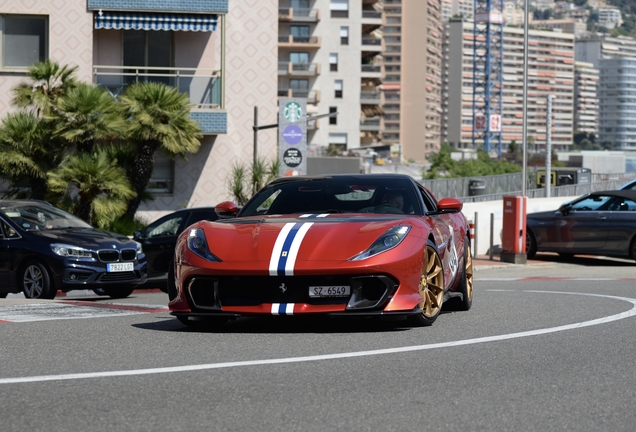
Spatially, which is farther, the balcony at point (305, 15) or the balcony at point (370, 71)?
the balcony at point (370, 71)

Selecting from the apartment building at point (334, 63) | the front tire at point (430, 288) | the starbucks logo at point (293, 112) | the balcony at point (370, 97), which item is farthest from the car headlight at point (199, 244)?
the balcony at point (370, 97)

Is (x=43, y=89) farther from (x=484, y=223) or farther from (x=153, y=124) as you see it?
(x=484, y=223)

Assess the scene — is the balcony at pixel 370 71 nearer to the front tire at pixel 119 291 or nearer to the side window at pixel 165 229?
the side window at pixel 165 229

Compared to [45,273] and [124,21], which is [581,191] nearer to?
[124,21]

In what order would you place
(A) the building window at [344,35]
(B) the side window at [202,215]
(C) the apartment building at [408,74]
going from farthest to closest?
(C) the apartment building at [408,74]
(A) the building window at [344,35]
(B) the side window at [202,215]

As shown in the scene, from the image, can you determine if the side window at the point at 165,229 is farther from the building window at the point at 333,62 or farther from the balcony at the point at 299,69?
the building window at the point at 333,62

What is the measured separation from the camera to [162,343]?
8.05 metres

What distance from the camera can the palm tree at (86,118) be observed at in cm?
2422

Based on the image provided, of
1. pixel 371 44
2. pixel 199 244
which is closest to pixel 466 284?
pixel 199 244

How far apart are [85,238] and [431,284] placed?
296 inches

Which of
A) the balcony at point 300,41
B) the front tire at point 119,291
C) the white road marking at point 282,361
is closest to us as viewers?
the white road marking at point 282,361

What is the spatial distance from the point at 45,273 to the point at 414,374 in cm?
922

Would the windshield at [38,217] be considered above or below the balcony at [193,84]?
below

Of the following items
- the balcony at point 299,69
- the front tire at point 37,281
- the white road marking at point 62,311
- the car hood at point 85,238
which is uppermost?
the balcony at point 299,69
